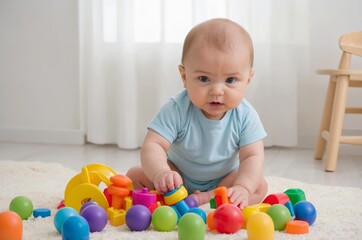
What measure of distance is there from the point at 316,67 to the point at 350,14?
0.25m

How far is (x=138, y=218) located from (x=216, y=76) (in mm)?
345

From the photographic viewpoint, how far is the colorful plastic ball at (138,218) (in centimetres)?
90

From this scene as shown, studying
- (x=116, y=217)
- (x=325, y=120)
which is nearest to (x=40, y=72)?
(x=325, y=120)

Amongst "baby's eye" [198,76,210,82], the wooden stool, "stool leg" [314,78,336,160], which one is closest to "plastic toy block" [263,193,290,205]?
"baby's eye" [198,76,210,82]

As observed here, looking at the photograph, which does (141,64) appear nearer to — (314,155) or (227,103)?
(314,155)

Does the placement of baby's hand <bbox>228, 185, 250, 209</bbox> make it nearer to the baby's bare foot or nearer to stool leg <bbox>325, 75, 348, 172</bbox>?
the baby's bare foot

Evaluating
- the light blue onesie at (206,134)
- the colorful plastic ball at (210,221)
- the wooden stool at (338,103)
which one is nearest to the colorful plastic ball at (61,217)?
the colorful plastic ball at (210,221)

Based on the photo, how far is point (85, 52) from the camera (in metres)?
2.37

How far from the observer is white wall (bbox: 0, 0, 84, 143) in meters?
2.41

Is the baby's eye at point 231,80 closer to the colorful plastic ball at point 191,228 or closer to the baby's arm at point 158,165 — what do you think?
the baby's arm at point 158,165

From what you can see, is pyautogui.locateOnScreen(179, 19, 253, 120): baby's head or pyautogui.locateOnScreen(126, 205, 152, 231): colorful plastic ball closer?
pyautogui.locateOnScreen(126, 205, 152, 231): colorful plastic ball

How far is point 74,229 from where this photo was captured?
81cm

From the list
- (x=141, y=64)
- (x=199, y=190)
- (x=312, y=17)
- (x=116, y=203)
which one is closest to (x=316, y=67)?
(x=312, y=17)

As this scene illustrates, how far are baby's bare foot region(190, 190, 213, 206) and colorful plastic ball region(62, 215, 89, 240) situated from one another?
0.35 meters
